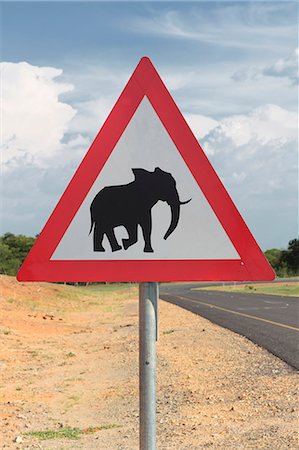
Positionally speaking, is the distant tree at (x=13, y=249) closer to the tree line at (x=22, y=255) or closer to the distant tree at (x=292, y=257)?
the tree line at (x=22, y=255)

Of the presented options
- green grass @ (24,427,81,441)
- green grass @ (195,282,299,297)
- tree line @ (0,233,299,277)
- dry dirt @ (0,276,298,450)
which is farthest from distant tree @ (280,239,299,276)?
green grass @ (24,427,81,441)

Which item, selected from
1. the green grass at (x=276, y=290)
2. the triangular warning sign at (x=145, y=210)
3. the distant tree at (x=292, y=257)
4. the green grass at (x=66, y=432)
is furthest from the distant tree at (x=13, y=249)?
the triangular warning sign at (x=145, y=210)

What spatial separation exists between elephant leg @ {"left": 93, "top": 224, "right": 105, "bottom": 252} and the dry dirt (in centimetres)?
370

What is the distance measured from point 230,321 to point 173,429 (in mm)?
14601

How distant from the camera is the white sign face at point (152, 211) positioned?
10.7 feet

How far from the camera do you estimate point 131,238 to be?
10.7ft

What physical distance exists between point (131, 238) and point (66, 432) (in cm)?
478

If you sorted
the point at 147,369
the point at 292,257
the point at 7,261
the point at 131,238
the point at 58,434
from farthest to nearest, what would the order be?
1. the point at 292,257
2. the point at 7,261
3. the point at 58,434
4. the point at 131,238
5. the point at 147,369

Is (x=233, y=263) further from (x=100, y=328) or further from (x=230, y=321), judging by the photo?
(x=100, y=328)

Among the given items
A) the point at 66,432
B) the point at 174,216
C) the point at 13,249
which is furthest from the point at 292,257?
the point at 174,216

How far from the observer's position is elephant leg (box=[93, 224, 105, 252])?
10.8ft

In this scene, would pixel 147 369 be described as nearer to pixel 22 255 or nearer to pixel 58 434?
pixel 58 434

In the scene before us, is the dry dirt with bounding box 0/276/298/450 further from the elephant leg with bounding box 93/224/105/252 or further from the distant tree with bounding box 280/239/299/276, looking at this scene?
the distant tree with bounding box 280/239/299/276

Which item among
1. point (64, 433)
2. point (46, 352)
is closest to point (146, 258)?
point (64, 433)
